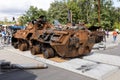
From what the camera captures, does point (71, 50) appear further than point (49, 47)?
No

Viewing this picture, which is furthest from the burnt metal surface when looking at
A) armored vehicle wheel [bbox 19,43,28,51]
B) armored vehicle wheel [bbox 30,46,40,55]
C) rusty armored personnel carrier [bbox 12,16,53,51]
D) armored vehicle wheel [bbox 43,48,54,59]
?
armored vehicle wheel [bbox 19,43,28,51]

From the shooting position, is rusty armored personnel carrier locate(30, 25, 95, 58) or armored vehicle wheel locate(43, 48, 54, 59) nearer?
rusty armored personnel carrier locate(30, 25, 95, 58)

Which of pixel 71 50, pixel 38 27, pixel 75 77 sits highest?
pixel 38 27

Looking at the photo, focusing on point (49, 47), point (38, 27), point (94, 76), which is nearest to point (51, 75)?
point (94, 76)

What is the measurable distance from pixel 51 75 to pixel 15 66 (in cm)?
179

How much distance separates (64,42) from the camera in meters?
9.44

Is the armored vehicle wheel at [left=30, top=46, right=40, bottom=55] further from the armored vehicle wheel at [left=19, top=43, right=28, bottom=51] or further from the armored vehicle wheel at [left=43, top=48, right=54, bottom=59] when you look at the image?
the armored vehicle wheel at [left=19, top=43, right=28, bottom=51]

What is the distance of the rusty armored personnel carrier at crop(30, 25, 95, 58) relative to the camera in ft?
31.5

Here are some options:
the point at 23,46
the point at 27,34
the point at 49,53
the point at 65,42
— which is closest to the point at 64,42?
the point at 65,42

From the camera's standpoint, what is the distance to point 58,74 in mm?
7715

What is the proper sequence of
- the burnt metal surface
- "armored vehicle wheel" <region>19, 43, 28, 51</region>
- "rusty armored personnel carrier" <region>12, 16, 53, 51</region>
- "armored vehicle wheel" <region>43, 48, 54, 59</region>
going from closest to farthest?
the burnt metal surface
"armored vehicle wheel" <region>43, 48, 54, 59</region>
"rusty armored personnel carrier" <region>12, 16, 53, 51</region>
"armored vehicle wheel" <region>19, 43, 28, 51</region>

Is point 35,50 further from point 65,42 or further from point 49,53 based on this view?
point 65,42

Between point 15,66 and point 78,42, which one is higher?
point 78,42

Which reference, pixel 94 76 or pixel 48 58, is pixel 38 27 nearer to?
pixel 48 58
